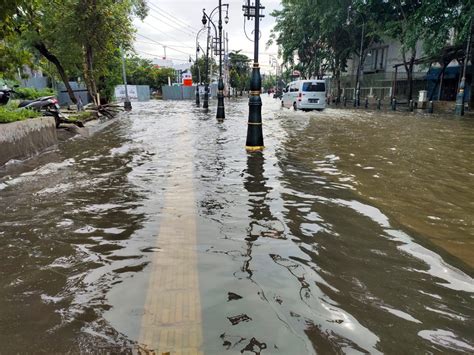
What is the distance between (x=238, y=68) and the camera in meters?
103

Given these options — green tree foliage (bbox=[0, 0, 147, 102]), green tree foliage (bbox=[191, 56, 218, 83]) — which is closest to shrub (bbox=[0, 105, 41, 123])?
green tree foliage (bbox=[0, 0, 147, 102])

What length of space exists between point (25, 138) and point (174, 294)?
7745 millimetres

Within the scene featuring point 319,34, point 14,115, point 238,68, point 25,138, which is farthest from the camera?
point 238,68

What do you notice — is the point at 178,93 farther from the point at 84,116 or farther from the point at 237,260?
the point at 237,260

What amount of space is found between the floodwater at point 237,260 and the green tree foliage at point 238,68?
84.8 metres

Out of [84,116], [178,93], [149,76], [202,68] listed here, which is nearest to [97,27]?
[84,116]

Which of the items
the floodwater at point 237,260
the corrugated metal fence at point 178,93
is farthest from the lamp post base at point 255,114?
the corrugated metal fence at point 178,93

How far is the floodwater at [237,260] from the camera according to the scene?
2416 millimetres

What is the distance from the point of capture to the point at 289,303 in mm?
2758

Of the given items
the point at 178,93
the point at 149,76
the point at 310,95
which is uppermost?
the point at 149,76

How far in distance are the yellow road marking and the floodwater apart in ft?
0.04

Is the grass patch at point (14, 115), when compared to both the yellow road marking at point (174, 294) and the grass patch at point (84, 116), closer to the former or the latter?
the yellow road marking at point (174, 294)

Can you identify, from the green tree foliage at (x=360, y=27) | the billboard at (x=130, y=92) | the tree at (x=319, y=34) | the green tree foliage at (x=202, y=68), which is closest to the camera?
the green tree foliage at (x=360, y=27)

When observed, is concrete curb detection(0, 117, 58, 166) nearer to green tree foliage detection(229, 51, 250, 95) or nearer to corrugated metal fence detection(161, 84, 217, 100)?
corrugated metal fence detection(161, 84, 217, 100)
